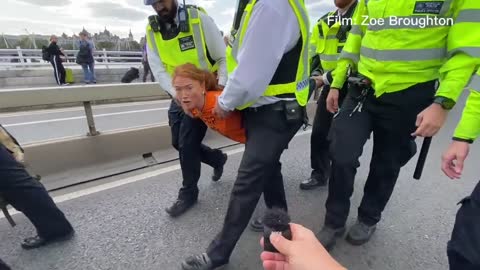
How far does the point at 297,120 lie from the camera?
191 centimetres

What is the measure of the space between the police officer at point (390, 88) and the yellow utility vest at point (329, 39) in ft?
2.33

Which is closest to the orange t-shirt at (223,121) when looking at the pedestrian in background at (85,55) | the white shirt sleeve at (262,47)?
the white shirt sleeve at (262,47)

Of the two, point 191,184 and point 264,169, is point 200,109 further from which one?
point 191,184

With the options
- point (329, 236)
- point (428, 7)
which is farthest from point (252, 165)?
point (428, 7)

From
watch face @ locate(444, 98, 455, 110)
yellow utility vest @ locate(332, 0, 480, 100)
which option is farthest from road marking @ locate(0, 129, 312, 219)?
watch face @ locate(444, 98, 455, 110)

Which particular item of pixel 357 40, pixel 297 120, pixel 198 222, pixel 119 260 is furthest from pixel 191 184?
pixel 357 40

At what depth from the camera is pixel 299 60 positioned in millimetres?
1848

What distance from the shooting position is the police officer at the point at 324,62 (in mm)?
2816

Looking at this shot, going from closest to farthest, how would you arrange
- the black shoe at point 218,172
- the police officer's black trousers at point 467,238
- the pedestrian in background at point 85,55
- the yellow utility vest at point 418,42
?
the police officer's black trousers at point 467,238 → the yellow utility vest at point 418,42 → the black shoe at point 218,172 → the pedestrian in background at point 85,55

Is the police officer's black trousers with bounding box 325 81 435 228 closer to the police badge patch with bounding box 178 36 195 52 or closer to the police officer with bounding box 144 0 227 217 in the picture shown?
the police officer with bounding box 144 0 227 217

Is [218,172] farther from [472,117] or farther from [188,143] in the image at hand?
[472,117]

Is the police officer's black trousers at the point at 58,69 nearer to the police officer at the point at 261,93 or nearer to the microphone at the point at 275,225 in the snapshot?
the police officer at the point at 261,93

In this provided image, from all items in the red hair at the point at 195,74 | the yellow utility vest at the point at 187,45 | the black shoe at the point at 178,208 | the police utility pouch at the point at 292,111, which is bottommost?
the black shoe at the point at 178,208

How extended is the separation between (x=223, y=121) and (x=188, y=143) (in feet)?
2.26
